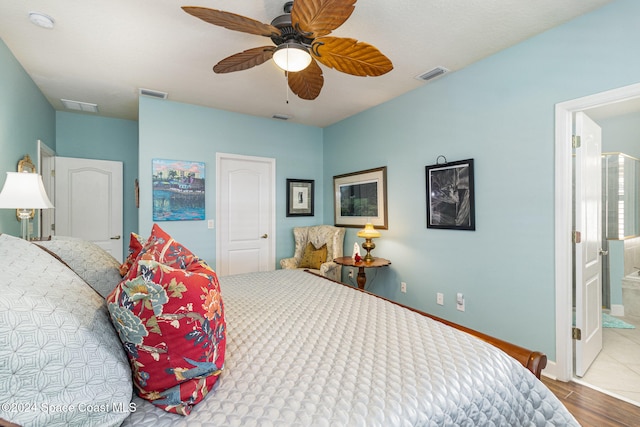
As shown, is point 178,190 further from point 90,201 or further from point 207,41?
point 207,41

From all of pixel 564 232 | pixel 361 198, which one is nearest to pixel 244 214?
pixel 361 198

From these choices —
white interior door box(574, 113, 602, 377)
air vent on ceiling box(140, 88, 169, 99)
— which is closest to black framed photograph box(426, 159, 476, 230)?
white interior door box(574, 113, 602, 377)

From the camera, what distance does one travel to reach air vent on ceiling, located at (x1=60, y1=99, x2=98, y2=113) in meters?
3.63

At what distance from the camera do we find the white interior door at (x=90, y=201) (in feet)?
12.9

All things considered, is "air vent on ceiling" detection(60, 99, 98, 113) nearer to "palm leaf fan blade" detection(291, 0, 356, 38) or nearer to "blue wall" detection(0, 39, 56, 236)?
"blue wall" detection(0, 39, 56, 236)

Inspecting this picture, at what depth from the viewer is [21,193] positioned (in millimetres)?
2016

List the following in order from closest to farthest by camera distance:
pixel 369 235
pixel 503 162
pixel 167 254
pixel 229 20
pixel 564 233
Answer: pixel 167 254 → pixel 229 20 → pixel 564 233 → pixel 503 162 → pixel 369 235

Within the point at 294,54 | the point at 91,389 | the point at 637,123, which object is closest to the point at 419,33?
the point at 294,54

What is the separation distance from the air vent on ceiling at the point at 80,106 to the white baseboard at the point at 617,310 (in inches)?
270

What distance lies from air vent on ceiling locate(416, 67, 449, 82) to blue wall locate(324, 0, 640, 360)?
116 millimetres

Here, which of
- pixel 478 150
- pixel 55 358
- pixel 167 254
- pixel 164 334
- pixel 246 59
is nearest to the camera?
pixel 55 358

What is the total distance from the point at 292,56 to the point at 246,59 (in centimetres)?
41

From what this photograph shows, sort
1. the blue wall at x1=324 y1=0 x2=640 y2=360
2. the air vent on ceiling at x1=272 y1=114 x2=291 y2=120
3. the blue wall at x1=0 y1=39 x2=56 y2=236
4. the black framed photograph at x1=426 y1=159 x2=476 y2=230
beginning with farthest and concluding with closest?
the air vent on ceiling at x1=272 y1=114 x2=291 y2=120, the black framed photograph at x1=426 y1=159 x2=476 y2=230, the blue wall at x1=0 y1=39 x2=56 y2=236, the blue wall at x1=324 y1=0 x2=640 y2=360

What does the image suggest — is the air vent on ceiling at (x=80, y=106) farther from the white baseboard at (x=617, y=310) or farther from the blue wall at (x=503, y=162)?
the white baseboard at (x=617, y=310)
